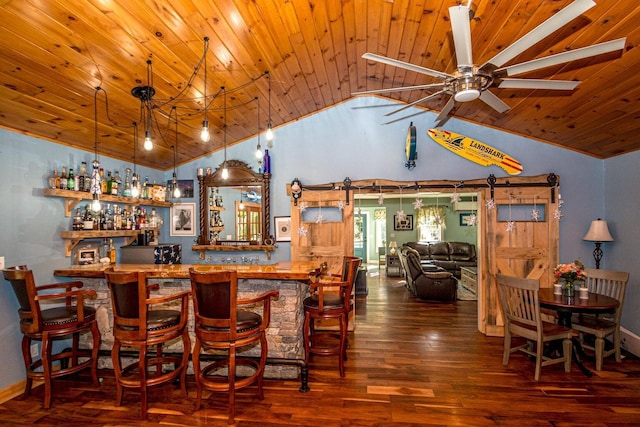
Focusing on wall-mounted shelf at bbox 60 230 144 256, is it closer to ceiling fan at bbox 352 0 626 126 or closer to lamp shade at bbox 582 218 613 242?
ceiling fan at bbox 352 0 626 126

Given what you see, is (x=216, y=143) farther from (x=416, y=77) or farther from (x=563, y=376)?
(x=563, y=376)

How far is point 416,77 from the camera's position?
11.5ft

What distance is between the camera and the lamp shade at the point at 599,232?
3861 millimetres

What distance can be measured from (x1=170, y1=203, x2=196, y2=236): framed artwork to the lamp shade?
526cm

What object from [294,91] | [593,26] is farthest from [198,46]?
[593,26]

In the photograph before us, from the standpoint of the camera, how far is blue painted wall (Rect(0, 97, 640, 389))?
2889 mm

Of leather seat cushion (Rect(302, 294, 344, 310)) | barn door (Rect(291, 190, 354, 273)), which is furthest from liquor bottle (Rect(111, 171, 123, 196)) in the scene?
leather seat cushion (Rect(302, 294, 344, 310))

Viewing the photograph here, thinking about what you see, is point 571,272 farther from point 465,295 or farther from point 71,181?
point 71,181

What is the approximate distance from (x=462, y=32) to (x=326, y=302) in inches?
95.9

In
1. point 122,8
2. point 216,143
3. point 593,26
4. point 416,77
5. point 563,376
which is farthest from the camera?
point 216,143

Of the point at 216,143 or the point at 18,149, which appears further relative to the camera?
the point at 216,143

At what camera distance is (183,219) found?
4.82m

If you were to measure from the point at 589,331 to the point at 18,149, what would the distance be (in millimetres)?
5808

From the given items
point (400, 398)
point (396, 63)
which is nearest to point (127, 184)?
point (396, 63)
